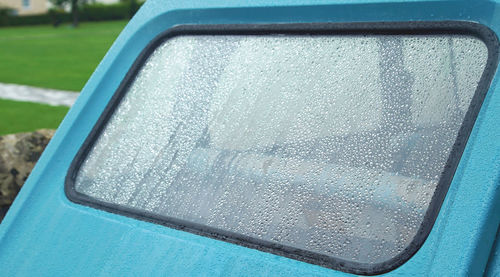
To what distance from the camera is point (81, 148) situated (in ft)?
4.40

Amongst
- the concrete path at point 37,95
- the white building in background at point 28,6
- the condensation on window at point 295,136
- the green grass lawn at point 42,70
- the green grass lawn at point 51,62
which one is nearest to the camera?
the condensation on window at point 295,136

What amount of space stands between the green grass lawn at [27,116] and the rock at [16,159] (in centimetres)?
604

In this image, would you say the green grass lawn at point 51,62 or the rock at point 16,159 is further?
the green grass lawn at point 51,62

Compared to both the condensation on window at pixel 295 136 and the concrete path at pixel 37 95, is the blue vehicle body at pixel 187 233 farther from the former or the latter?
the concrete path at pixel 37 95

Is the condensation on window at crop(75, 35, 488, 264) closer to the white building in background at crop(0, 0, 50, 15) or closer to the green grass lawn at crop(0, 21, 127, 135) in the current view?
the green grass lawn at crop(0, 21, 127, 135)

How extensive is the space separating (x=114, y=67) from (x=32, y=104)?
34.0 feet

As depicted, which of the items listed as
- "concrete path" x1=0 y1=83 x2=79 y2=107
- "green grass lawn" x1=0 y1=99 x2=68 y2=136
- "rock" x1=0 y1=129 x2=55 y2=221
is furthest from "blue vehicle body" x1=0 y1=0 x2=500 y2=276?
"concrete path" x1=0 y1=83 x2=79 y2=107

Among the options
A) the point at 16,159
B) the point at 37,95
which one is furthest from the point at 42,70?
the point at 16,159

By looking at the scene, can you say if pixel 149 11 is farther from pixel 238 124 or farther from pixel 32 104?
pixel 32 104

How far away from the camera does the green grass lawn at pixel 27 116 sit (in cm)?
908

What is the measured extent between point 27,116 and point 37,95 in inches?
95.9

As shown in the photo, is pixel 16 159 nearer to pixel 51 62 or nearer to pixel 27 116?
pixel 27 116

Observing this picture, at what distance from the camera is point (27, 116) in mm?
10039

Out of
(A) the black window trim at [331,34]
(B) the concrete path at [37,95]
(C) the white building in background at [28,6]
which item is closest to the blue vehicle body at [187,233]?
(A) the black window trim at [331,34]
